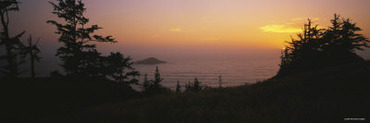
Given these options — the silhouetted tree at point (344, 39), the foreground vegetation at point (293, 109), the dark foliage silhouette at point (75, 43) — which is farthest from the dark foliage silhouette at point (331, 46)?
the dark foliage silhouette at point (75, 43)

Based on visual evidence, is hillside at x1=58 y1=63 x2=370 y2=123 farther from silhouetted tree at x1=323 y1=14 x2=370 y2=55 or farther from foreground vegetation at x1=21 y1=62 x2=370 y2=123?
silhouetted tree at x1=323 y1=14 x2=370 y2=55

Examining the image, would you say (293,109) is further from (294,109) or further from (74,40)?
(74,40)

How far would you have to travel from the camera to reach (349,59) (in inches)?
752

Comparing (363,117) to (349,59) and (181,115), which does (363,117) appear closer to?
(181,115)

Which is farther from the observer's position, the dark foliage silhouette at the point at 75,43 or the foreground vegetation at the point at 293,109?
the dark foliage silhouette at the point at 75,43

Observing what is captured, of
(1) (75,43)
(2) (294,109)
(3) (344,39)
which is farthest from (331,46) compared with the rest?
(1) (75,43)

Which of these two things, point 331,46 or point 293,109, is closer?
point 293,109

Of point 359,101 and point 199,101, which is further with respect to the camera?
point 199,101

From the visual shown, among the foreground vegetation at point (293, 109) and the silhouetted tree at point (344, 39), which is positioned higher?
the silhouetted tree at point (344, 39)

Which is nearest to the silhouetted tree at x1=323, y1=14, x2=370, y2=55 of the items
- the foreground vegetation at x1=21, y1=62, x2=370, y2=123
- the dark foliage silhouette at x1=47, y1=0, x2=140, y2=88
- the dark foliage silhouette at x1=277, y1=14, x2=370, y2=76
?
→ the dark foliage silhouette at x1=277, y1=14, x2=370, y2=76

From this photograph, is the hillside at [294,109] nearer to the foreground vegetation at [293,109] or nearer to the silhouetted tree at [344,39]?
the foreground vegetation at [293,109]

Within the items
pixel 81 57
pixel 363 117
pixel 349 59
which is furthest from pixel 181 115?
pixel 349 59

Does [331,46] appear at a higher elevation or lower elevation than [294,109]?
higher

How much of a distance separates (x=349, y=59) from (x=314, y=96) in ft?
64.8
